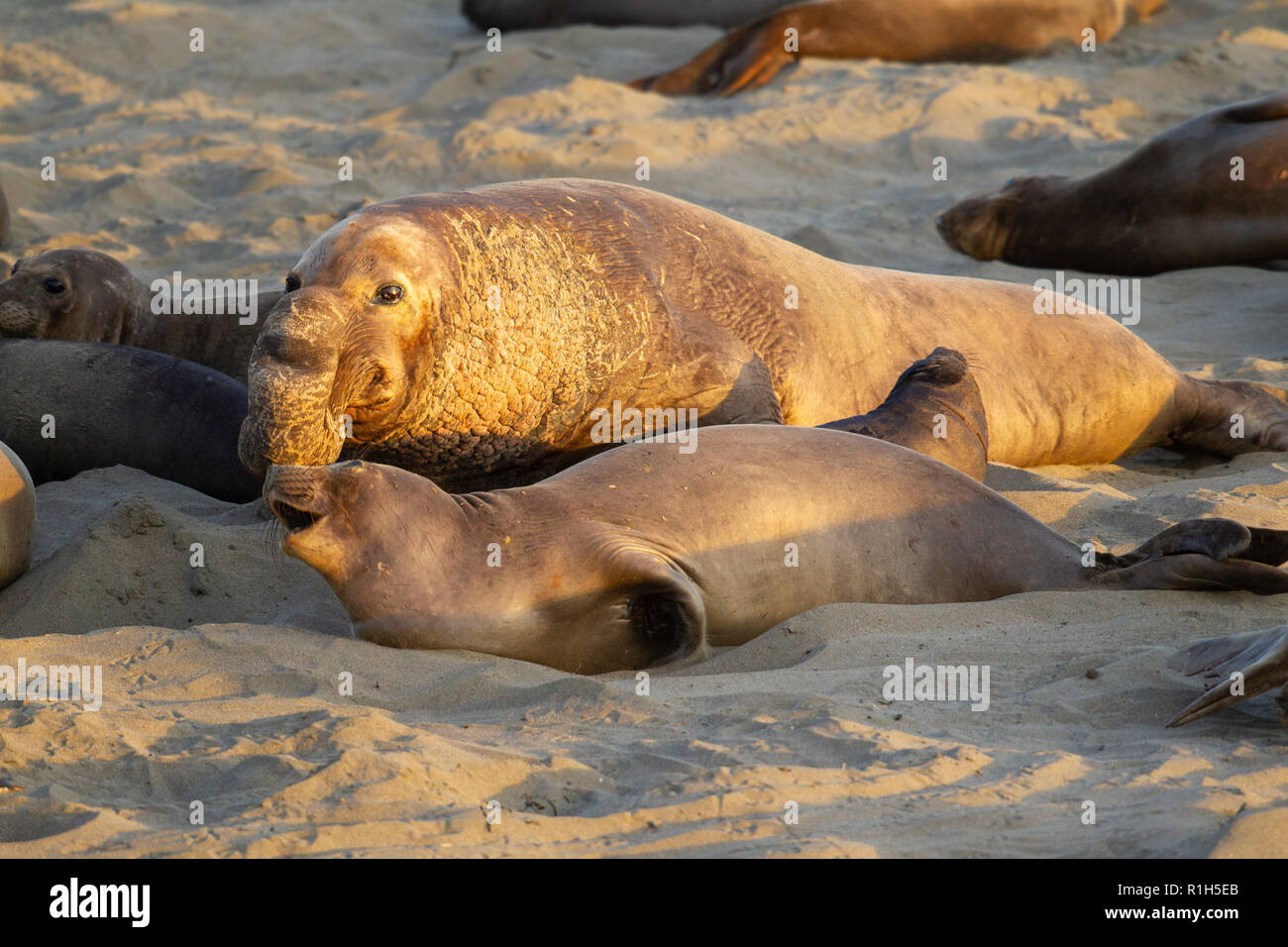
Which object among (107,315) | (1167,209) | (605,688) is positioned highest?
(1167,209)

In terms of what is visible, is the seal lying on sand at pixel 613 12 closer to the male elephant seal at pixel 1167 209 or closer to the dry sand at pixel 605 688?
the dry sand at pixel 605 688

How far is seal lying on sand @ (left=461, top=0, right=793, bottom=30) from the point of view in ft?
39.2

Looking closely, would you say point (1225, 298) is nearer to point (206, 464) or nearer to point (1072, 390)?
point (1072, 390)

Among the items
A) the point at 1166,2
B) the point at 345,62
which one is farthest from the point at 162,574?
the point at 1166,2

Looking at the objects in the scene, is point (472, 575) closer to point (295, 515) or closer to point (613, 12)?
point (295, 515)

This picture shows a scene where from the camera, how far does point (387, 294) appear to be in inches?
171

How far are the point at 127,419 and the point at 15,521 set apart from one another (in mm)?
1128

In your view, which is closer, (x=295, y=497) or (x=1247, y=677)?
(x=1247, y=677)

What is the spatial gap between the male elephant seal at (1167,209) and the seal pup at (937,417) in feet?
9.78

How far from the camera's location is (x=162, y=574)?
447 centimetres

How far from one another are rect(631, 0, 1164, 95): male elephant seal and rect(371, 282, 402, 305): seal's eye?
6.27 m

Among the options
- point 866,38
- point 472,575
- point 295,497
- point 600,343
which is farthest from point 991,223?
point 295,497

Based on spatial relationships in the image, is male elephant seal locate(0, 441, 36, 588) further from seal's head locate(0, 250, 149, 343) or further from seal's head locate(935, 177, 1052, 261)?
seal's head locate(935, 177, 1052, 261)

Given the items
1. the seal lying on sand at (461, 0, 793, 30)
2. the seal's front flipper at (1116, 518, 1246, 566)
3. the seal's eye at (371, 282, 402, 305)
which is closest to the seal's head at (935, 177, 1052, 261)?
the seal's front flipper at (1116, 518, 1246, 566)
